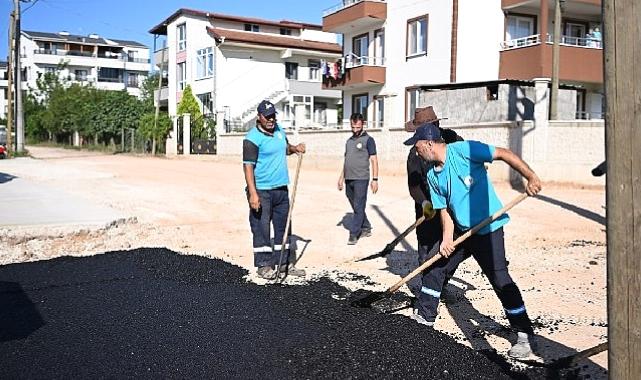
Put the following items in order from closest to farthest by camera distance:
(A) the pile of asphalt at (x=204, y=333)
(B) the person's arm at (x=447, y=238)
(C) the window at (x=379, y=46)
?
(A) the pile of asphalt at (x=204, y=333) → (B) the person's arm at (x=447, y=238) → (C) the window at (x=379, y=46)

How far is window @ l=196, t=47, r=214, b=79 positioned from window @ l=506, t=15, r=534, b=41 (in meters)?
22.7

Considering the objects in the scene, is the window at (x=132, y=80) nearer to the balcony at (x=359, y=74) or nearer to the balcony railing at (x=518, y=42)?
the balcony at (x=359, y=74)

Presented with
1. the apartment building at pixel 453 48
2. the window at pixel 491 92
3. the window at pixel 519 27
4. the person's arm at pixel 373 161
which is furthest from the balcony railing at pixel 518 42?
the person's arm at pixel 373 161

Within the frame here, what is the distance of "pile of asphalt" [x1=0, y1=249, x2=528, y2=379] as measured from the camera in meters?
3.96

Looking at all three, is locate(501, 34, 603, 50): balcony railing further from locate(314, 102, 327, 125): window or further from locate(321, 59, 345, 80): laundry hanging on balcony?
locate(314, 102, 327, 125): window

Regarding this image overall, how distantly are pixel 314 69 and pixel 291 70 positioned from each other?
5.15 feet

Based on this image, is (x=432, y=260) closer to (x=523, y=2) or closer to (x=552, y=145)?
(x=552, y=145)

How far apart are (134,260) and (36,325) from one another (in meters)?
2.49

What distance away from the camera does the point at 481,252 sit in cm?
430

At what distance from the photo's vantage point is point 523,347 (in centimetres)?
420

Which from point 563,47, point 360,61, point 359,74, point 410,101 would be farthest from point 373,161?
point 360,61

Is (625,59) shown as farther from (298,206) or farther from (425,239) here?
(298,206)

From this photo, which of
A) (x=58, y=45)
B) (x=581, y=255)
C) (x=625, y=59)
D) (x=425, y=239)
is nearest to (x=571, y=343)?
(x=425, y=239)

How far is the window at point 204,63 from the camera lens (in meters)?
41.9
